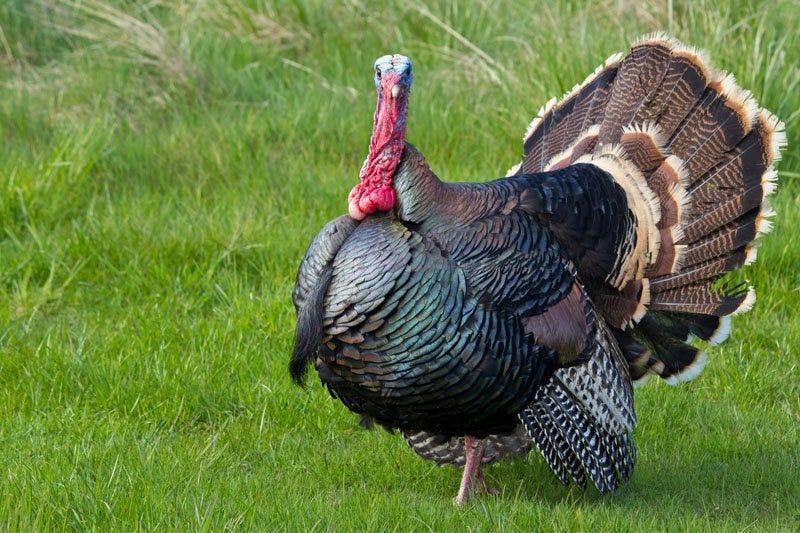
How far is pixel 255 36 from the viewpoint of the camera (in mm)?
9555

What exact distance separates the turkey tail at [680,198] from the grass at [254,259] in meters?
0.61

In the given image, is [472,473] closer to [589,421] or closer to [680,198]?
[589,421]

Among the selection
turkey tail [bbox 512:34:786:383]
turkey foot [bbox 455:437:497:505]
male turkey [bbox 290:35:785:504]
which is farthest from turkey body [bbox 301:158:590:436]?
turkey tail [bbox 512:34:786:383]

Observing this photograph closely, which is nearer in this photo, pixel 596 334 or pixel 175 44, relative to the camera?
pixel 596 334

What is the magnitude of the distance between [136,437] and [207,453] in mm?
317

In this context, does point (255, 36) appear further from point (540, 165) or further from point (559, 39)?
point (540, 165)

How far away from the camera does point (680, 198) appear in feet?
16.3

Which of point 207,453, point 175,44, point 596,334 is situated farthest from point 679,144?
point 175,44

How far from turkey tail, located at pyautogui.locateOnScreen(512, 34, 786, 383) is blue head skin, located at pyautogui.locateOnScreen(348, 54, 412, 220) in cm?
99

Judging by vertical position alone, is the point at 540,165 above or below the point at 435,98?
above

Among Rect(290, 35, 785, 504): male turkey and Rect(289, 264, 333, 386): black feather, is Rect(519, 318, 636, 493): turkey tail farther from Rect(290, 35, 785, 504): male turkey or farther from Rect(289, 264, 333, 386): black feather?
Rect(289, 264, 333, 386): black feather

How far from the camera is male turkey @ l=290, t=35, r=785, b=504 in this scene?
4113mm

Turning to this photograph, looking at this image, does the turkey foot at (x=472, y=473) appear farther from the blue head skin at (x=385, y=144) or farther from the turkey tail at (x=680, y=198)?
the blue head skin at (x=385, y=144)

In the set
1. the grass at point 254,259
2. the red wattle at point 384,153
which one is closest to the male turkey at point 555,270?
the red wattle at point 384,153
